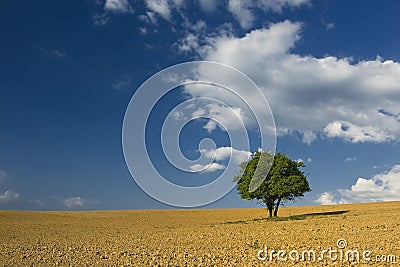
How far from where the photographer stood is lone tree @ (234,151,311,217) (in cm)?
6022

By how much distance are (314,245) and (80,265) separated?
38.7 feet

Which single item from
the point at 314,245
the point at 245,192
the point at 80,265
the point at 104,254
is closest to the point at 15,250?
the point at 104,254

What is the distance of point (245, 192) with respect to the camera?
63.0m

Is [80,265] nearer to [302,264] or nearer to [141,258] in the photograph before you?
[141,258]

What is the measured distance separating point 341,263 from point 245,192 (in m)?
46.4

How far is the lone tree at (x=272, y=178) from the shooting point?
60.2 metres

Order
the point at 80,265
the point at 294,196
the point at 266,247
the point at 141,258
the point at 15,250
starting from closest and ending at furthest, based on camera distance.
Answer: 1. the point at 80,265
2. the point at 141,258
3. the point at 266,247
4. the point at 15,250
5. the point at 294,196

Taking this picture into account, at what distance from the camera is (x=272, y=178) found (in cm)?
6084

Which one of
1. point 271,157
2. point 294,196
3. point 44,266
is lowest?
point 44,266

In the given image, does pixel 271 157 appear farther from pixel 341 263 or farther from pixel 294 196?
pixel 341 263

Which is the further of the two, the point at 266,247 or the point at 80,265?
the point at 266,247

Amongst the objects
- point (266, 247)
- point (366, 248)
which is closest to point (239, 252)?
point (266, 247)

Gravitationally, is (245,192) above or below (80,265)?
above


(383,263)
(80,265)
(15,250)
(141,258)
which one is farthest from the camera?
(15,250)
